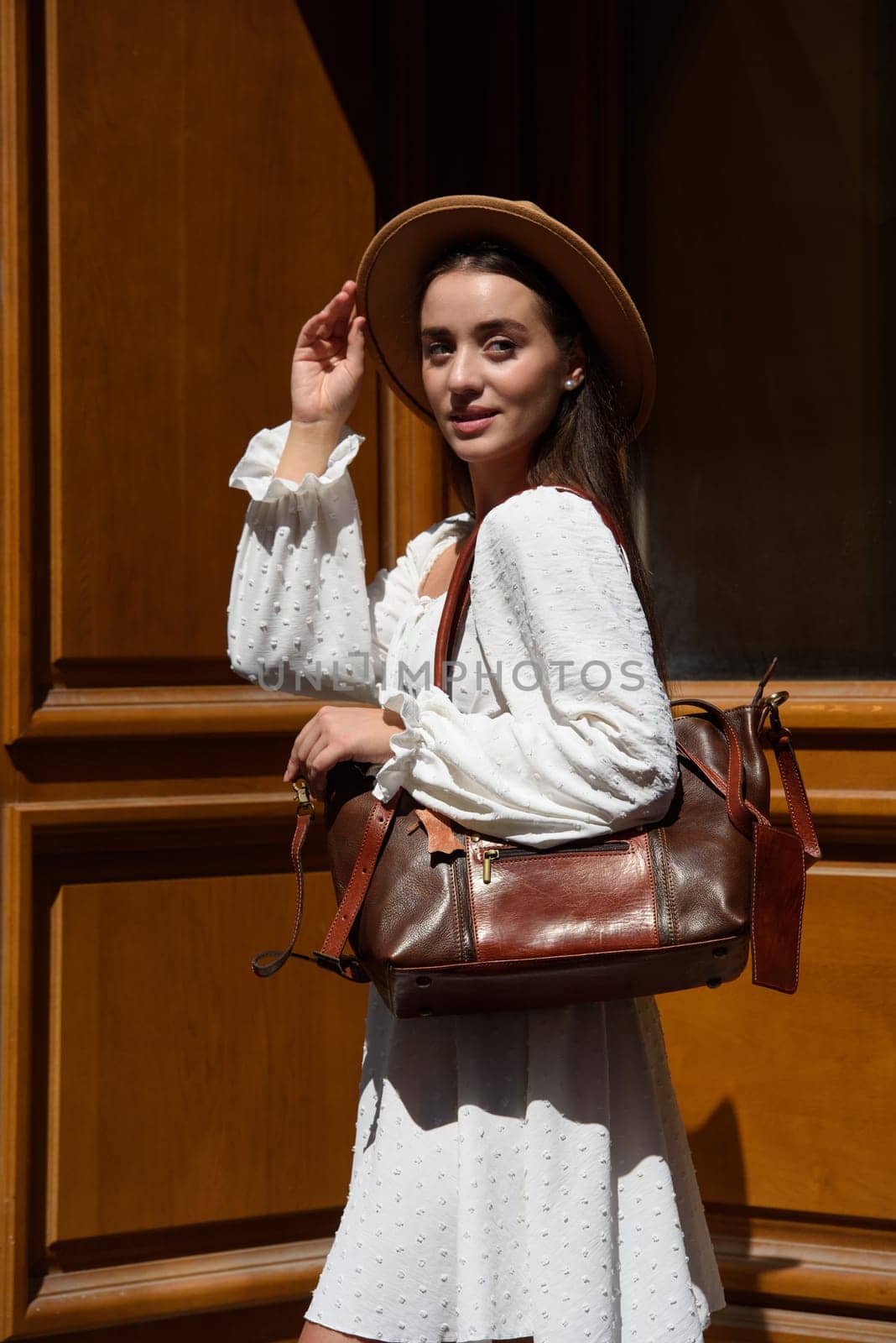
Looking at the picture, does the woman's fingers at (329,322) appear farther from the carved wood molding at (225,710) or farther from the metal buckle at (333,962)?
the metal buckle at (333,962)

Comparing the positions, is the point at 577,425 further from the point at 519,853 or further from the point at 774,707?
the point at 519,853

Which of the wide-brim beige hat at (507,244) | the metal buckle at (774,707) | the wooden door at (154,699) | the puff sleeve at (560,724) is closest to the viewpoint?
the puff sleeve at (560,724)

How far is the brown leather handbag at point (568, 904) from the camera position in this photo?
1630mm

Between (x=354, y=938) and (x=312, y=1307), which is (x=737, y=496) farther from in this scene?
(x=312, y=1307)

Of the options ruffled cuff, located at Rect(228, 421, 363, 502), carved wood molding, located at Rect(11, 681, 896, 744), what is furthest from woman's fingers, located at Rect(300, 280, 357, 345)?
carved wood molding, located at Rect(11, 681, 896, 744)

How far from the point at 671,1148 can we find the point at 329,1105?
3.42 ft

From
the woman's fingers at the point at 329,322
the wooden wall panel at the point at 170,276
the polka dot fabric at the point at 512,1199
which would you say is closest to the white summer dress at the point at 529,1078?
the polka dot fabric at the point at 512,1199

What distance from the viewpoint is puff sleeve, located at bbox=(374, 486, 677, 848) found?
1619 millimetres

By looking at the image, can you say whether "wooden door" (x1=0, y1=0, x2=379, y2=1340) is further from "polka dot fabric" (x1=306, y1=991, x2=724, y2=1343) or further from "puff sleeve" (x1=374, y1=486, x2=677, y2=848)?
"puff sleeve" (x1=374, y1=486, x2=677, y2=848)

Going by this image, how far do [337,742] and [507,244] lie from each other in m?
0.70

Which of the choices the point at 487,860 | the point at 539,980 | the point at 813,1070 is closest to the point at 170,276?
the point at 487,860

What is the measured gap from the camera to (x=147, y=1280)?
2.69m

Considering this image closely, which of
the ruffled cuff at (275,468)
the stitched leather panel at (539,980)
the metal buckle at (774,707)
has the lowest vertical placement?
the stitched leather panel at (539,980)

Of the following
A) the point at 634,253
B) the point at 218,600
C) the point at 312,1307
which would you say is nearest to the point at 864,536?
the point at 634,253
